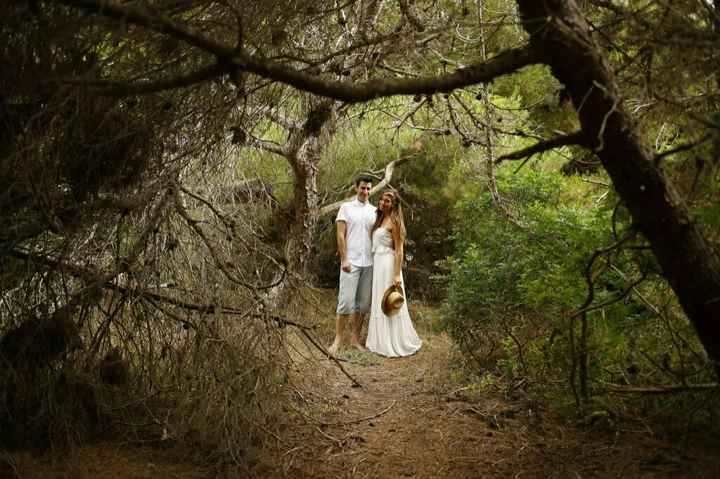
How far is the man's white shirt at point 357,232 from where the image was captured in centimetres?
822

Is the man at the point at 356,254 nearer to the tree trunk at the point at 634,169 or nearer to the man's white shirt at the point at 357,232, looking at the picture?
the man's white shirt at the point at 357,232

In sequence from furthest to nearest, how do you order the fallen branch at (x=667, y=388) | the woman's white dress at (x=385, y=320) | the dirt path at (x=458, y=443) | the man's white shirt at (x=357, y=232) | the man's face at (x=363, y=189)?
the man's white shirt at (x=357, y=232) < the man's face at (x=363, y=189) < the woman's white dress at (x=385, y=320) < the dirt path at (x=458, y=443) < the fallen branch at (x=667, y=388)

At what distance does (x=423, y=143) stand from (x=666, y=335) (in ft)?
22.7

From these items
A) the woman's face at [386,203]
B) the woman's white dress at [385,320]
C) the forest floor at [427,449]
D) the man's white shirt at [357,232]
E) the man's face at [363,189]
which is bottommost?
Answer: the forest floor at [427,449]

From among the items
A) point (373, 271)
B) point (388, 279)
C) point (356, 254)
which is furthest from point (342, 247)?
point (388, 279)

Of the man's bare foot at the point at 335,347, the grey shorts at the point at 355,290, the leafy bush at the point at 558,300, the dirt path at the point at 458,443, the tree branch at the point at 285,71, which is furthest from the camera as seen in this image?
the grey shorts at the point at 355,290

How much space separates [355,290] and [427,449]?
13.9 ft

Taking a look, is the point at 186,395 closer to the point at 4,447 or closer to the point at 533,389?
the point at 4,447

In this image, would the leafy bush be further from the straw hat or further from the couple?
the straw hat

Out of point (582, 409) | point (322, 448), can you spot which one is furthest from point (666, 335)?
point (322, 448)

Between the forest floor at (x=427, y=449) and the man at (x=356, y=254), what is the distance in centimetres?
281

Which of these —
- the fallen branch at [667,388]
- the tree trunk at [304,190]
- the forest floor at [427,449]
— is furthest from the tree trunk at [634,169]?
the tree trunk at [304,190]

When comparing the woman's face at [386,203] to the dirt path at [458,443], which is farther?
the woman's face at [386,203]

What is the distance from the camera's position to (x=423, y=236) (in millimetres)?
11445
